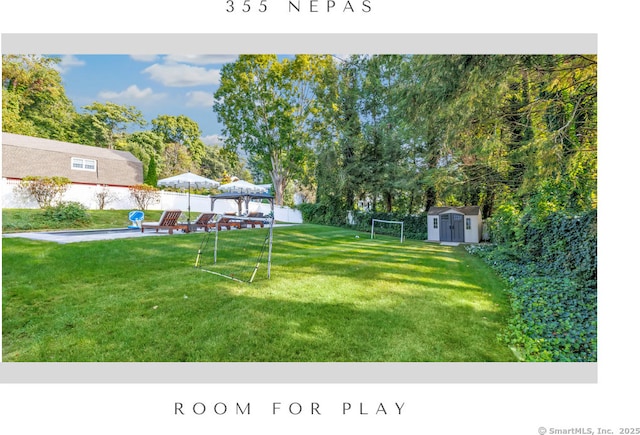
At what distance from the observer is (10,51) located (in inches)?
92.6

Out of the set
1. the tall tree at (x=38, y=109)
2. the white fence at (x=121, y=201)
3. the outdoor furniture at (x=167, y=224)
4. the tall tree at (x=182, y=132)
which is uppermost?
the tall tree at (x=182, y=132)

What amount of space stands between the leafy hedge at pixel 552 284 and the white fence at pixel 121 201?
818cm

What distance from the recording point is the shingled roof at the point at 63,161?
265 inches

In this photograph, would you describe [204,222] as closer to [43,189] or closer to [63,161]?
[43,189]

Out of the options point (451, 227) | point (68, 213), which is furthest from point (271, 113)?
point (451, 227)

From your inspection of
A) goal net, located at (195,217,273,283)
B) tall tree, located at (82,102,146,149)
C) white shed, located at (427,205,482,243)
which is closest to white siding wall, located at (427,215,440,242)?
white shed, located at (427,205,482,243)

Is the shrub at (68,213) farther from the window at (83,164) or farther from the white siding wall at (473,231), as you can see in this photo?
the white siding wall at (473,231)

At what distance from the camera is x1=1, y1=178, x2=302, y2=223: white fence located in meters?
6.19

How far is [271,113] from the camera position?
12.1m

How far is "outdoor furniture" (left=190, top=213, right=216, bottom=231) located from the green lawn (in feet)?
11.1

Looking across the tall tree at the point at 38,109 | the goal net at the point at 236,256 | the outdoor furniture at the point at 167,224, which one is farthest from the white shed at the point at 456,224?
the tall tree at the point at 38,109
